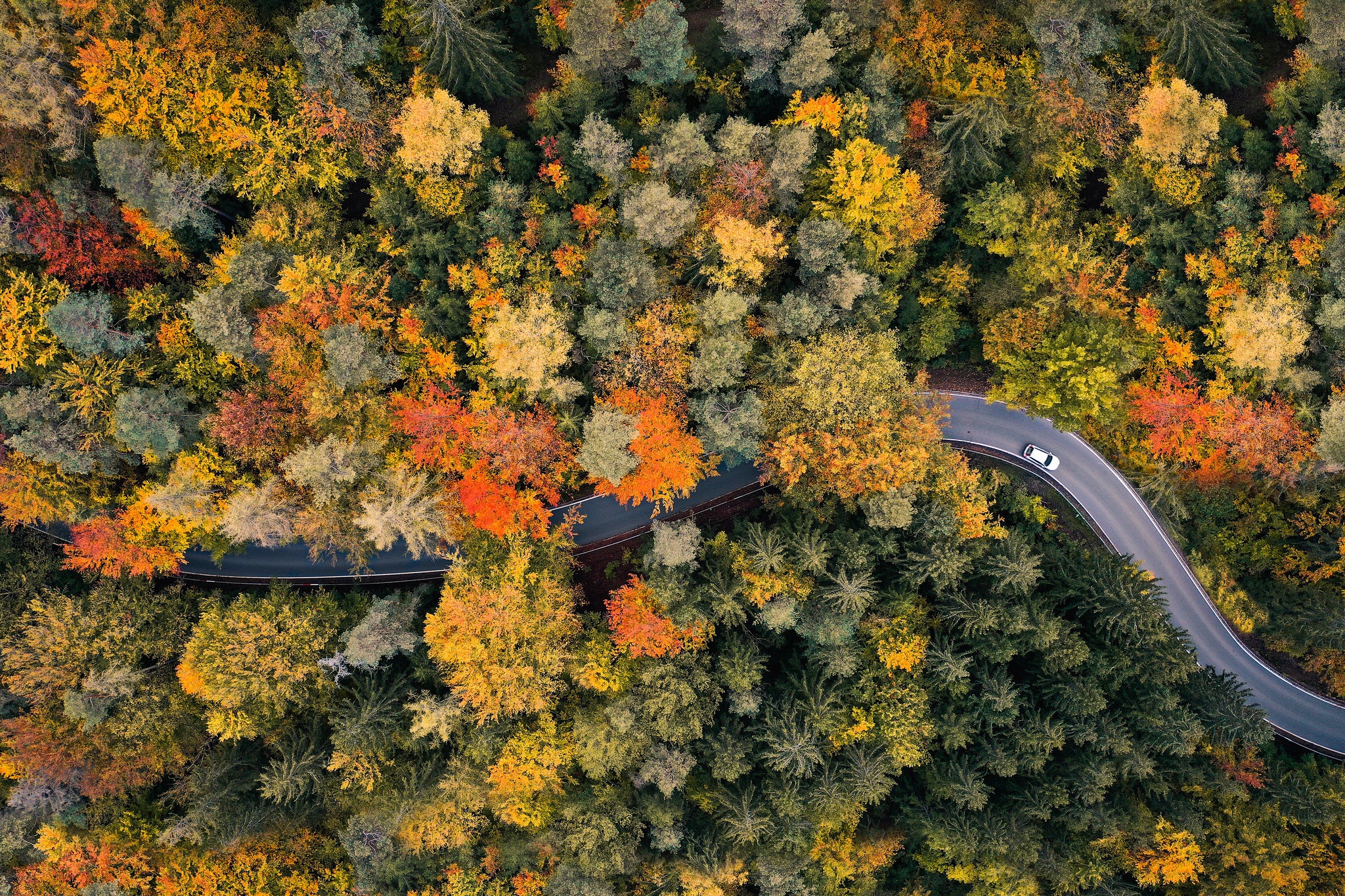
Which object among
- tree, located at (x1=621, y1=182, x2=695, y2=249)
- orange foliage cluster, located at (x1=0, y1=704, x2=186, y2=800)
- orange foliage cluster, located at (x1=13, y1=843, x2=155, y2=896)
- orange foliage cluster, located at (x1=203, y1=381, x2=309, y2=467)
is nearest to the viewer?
tree, located at (x1=621, y1=182, x2=695, y2=249)

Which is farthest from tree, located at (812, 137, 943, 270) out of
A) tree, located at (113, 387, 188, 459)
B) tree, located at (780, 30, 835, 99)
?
tree, located at (113, 387, 188, 459)

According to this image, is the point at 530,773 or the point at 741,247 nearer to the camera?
the point at 741,247

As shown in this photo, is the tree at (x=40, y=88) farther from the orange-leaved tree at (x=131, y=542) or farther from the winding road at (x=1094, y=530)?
the winding road at (x=1094, y=530)

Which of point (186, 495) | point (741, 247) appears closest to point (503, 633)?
point (186, 495)

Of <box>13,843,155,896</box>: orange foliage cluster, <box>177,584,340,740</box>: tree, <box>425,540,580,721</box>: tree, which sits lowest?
<box>13,843,155,896</box>: orange foliage cluster

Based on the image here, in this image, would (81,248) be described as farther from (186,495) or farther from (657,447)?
(657,447)

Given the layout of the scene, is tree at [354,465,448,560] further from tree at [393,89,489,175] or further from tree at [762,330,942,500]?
tree at [762,330,942,500]
